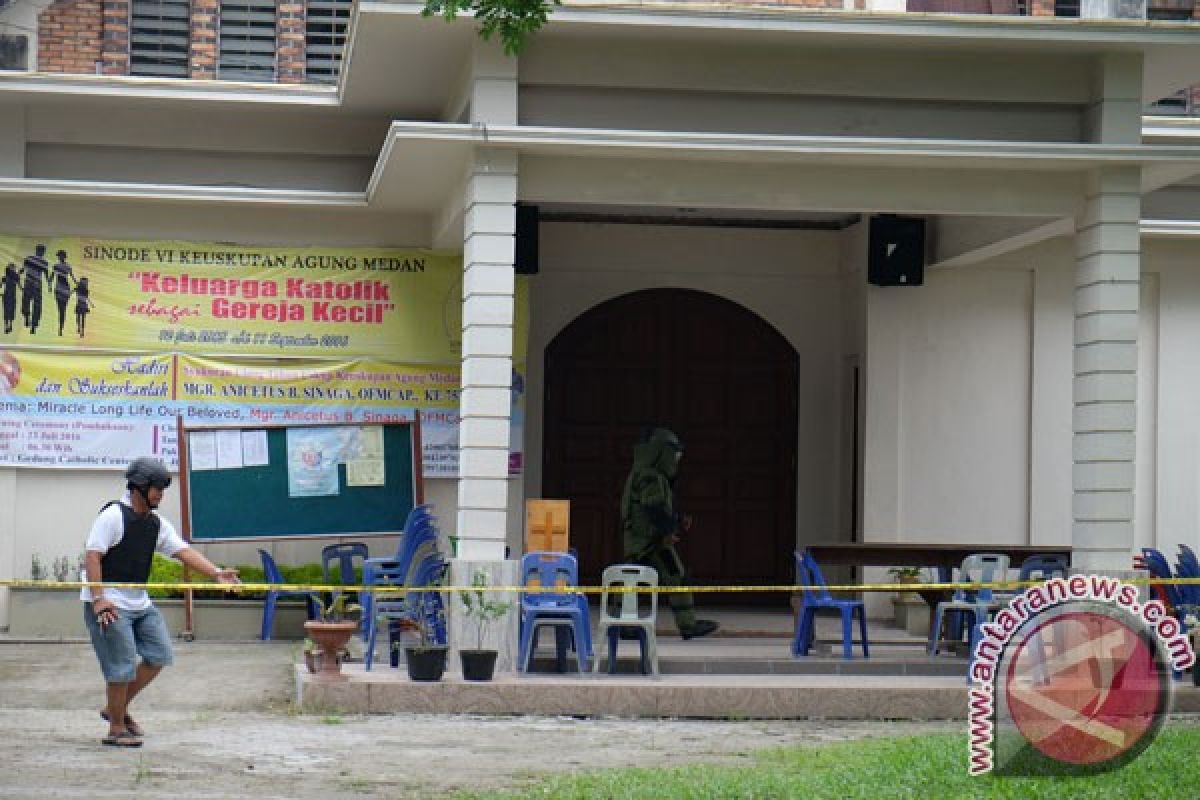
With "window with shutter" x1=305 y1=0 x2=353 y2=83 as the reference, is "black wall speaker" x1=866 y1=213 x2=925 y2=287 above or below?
below

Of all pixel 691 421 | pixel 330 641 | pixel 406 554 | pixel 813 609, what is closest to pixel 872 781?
pixel 330 641

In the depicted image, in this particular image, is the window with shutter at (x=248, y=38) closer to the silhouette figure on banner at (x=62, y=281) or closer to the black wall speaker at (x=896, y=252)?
the silhouette figure on banner at (x=62, y=281)

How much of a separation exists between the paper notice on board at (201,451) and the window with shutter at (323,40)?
213 inches

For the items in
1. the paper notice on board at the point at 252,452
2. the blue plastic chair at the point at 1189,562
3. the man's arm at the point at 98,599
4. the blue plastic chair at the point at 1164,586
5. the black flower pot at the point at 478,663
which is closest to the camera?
the man's arm at the point at 98,599

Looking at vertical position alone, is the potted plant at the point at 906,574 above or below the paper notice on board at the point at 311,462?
below

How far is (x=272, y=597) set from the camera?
17719 millimetres

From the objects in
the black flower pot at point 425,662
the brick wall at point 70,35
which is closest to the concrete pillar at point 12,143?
the brick wall at point 70,35

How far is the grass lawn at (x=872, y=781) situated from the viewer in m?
9.91

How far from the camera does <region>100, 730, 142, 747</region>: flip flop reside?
12.0m

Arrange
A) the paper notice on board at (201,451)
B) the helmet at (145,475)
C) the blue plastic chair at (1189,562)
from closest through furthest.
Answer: the helmet at (145,475), the blue plastic chair at (1189,562), the paper notice on board at (201,451)

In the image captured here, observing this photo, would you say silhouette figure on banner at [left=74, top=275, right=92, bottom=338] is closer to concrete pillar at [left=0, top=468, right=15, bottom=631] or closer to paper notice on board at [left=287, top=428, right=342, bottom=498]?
concrete pillar at [left=0, top=468, right=15, bottom=631]

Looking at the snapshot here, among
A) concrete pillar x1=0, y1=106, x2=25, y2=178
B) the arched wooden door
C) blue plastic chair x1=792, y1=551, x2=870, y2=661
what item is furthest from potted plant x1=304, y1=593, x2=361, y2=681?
the arched wooden door

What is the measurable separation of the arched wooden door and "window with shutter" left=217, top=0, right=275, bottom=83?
4631mm

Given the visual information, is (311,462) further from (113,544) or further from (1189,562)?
(1189,562)
